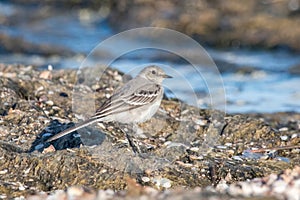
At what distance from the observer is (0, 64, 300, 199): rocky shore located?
7.29m

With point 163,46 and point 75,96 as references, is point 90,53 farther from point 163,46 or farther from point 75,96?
point 75,96

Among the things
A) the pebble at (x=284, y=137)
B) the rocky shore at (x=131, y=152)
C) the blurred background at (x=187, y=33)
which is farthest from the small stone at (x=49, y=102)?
the blurred background at (x=187, y=33)

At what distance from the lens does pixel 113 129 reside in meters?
8.91

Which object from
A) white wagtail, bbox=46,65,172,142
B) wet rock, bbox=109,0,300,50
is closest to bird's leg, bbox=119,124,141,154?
Result: white wagtail, bbox=46,65,172,142

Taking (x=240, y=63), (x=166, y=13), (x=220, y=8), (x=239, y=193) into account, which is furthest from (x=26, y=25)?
(x=239, y=193)

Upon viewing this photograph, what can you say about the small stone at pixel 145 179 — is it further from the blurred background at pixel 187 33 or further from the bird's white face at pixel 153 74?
the blurred background at pixel 187 33

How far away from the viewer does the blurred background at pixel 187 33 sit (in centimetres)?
1525

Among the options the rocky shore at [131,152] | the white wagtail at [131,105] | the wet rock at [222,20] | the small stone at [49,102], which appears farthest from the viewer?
the wet rock at [222,20]

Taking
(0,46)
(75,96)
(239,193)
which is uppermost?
(0,46)

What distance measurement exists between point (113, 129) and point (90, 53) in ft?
26.8

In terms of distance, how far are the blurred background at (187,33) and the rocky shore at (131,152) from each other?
3855 mm

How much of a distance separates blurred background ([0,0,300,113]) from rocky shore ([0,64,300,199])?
3855 millimetres

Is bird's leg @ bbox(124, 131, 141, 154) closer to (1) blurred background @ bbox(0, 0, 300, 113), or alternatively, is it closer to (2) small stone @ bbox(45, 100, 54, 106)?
(2) small stone @ bbox(45, 100, 54, 106)

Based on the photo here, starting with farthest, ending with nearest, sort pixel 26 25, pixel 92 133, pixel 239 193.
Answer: pixel 26 25, pixel 92 133, pixel 239 193
